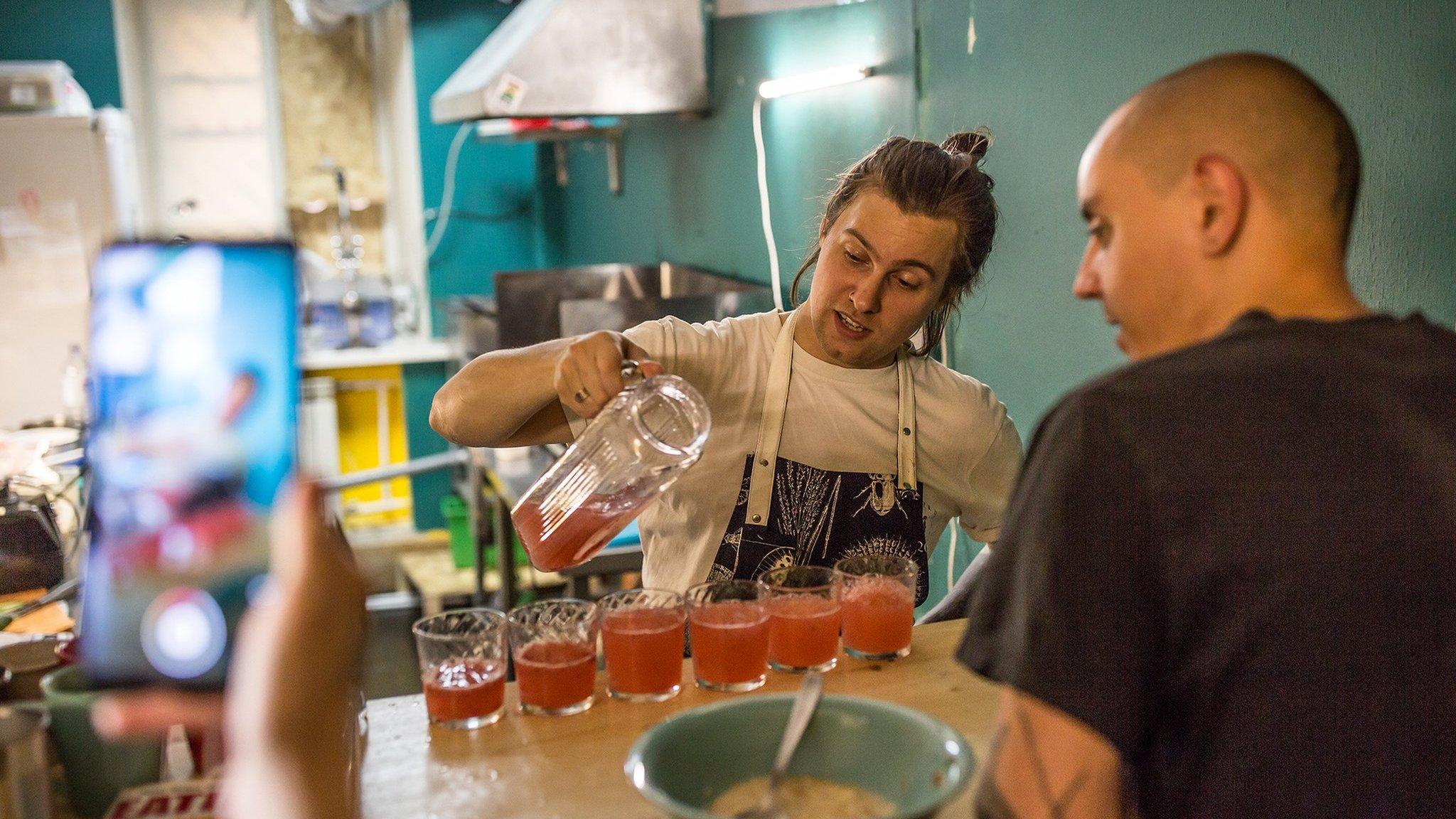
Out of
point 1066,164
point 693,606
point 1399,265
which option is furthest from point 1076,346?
point 693,606

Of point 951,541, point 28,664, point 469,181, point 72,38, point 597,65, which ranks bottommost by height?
point 951,541

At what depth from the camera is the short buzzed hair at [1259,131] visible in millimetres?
921

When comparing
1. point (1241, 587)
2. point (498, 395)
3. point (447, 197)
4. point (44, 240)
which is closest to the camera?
point (1241, 587)

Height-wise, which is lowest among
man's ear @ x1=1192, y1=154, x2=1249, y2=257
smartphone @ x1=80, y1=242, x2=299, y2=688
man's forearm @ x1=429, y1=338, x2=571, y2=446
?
man's forearm @ x1=429, y1=338, x2=571, y2=446

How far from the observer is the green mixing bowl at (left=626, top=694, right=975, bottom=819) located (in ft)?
3.06

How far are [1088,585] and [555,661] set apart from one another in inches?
24.4

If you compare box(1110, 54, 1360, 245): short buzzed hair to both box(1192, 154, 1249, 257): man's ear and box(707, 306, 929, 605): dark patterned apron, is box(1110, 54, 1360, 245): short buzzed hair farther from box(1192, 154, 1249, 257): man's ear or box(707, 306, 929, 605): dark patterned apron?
box(707, 306, 929, 605): dark patterned apron

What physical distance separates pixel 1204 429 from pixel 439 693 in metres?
0.81

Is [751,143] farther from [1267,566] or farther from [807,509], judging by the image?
[1267,566]

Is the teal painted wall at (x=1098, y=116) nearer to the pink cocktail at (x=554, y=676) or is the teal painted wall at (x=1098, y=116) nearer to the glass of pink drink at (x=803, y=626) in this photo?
the glass of pink drink at (x=803, y=626)

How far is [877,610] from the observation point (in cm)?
135

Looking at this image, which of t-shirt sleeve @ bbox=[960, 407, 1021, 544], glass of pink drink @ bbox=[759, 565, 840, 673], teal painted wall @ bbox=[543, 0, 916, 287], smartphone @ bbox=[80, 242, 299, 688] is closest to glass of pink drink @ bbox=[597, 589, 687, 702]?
glass of pink drink @ bbox=[759, 565, 840, 673]

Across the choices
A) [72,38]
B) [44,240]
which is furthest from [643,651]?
[72,38]

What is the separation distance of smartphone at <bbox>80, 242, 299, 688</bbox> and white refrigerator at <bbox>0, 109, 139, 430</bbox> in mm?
4044
